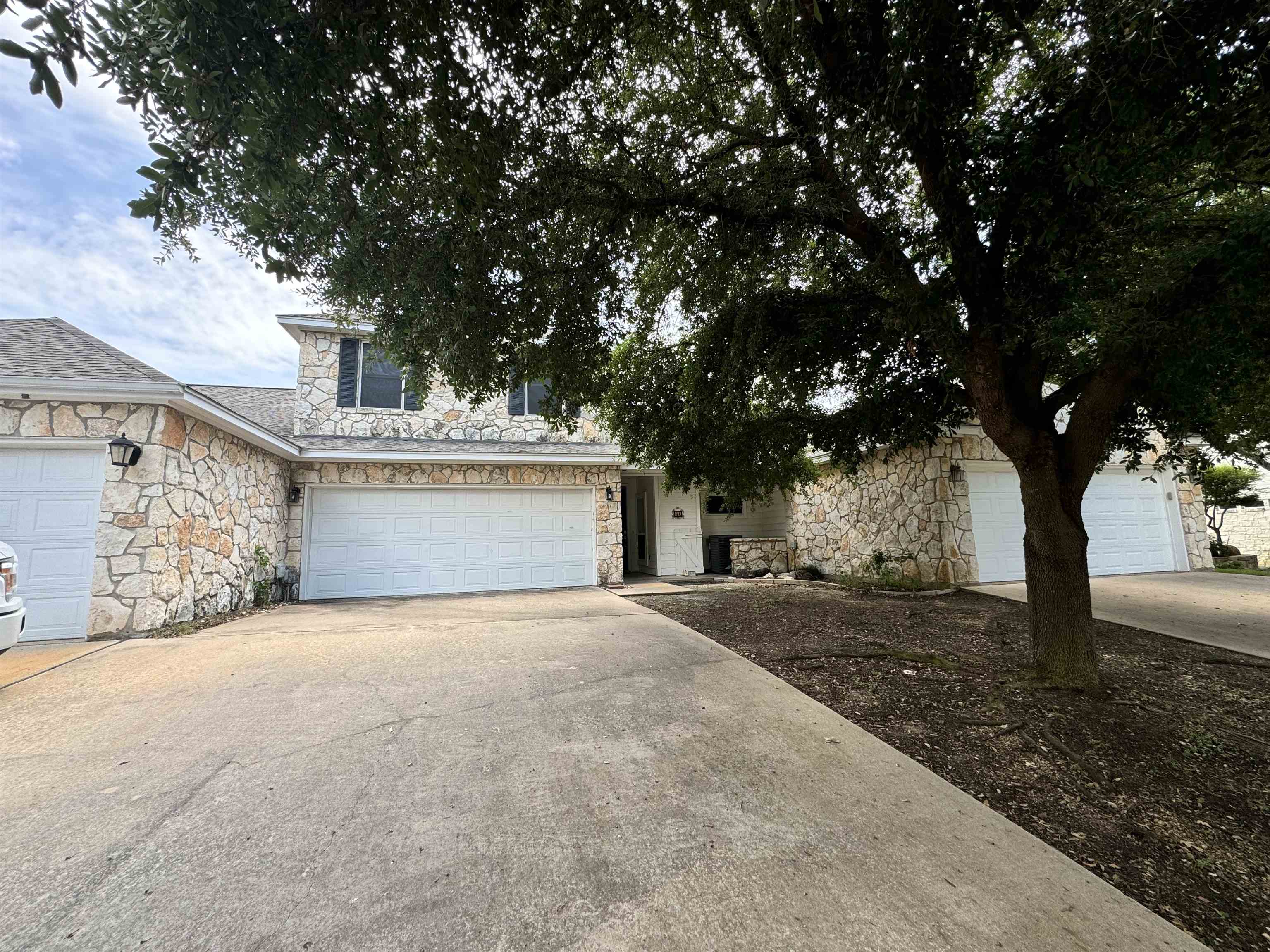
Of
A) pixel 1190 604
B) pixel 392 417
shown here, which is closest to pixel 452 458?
pixel 392 417

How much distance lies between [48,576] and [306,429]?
4.74 meters

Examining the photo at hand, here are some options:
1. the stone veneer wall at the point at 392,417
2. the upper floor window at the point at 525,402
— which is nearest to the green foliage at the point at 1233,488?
the stone veneer wall at the point at 392,417

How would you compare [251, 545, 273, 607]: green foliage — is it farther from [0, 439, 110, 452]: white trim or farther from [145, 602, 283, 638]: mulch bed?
[0, 439, 110, 452]: white trim

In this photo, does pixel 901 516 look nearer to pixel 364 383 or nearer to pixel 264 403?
pixel 364 383

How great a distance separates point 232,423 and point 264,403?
18.7 ft

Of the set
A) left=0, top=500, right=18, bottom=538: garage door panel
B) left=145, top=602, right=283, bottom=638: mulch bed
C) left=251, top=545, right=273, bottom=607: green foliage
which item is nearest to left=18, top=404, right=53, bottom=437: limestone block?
left=0, top=500, right=18, bottom=538: garage door panel

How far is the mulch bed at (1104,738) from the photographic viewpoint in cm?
217

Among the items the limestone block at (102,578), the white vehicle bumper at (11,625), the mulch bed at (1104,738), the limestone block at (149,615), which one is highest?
the limestone block at (102,578)

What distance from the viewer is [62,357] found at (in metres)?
6.12

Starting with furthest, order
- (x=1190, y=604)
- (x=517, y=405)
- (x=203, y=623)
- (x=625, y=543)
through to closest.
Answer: (x=625, y=543) < (x=517, y=405) < (x=1190, y=604) < (x=203, y=623)

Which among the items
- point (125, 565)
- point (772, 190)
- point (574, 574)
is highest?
point (772, 190)

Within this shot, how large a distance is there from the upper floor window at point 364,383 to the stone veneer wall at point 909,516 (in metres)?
8.34

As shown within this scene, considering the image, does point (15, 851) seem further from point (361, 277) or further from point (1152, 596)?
point (1152, 596)

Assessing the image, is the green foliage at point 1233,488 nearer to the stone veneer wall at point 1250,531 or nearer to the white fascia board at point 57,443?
the stone veneer wall at point 1250,531
